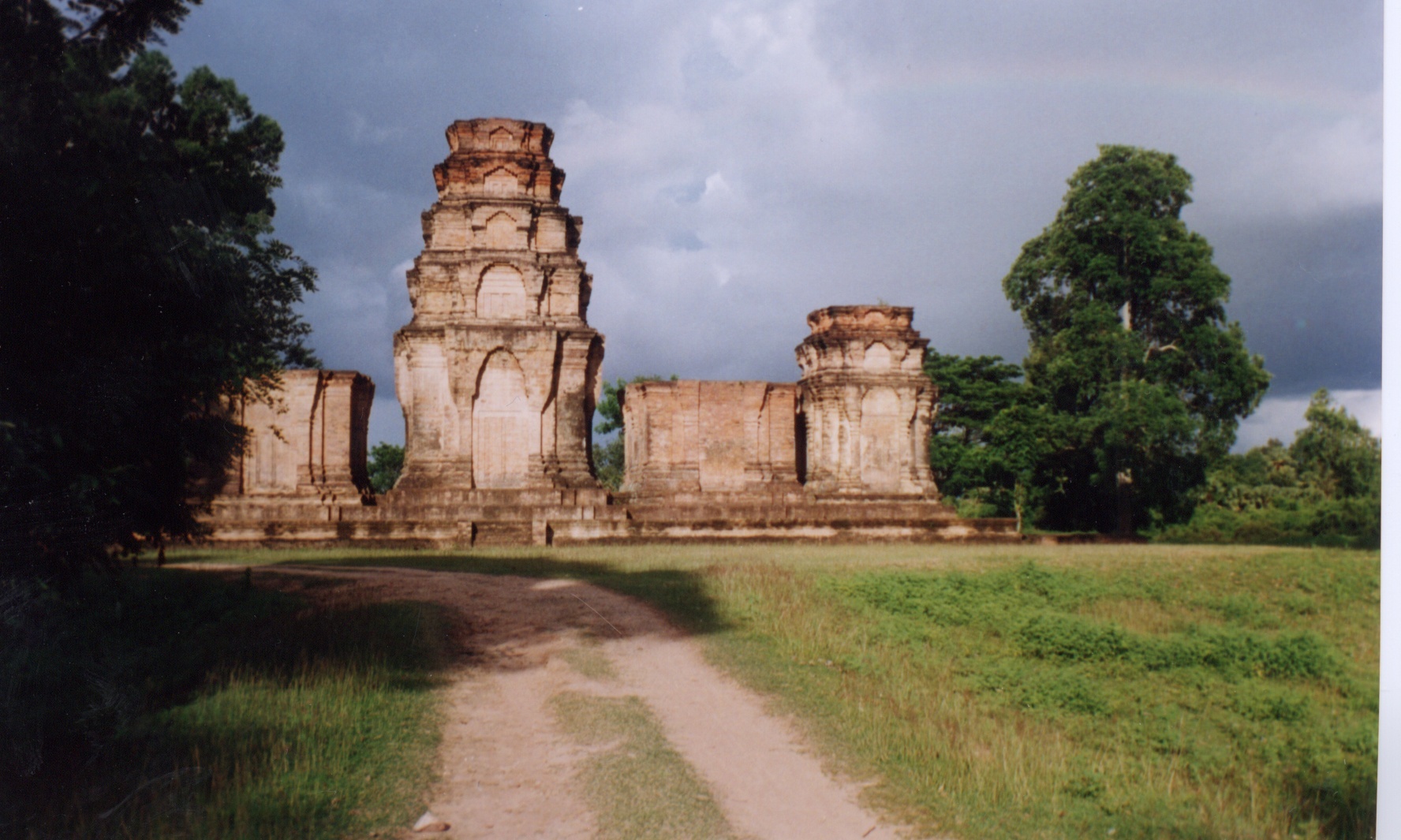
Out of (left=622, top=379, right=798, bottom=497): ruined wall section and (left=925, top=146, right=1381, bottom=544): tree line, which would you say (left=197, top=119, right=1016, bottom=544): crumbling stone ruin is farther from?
(left=925, top=146, right=1381, bottom=544): tree line

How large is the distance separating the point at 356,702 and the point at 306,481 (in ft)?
53.8

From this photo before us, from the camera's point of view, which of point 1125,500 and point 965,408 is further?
point 965,408

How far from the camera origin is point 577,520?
20.1 m

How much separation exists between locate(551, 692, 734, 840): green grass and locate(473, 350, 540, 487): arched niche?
15261 mm

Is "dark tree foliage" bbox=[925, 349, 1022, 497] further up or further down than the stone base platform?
further up

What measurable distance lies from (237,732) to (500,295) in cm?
1724

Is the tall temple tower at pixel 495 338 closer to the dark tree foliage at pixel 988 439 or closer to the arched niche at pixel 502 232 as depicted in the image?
the arched niche at pixel 502 232

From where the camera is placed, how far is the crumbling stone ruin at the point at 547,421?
2117 centimetres

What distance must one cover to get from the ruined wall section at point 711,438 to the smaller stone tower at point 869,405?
2.77ft

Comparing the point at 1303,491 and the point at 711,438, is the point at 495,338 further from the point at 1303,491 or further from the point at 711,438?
the point at 1303,491

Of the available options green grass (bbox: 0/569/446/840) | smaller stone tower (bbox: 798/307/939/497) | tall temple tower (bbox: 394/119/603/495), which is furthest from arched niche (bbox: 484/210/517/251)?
green grass (bbox: 0/569/446/840)

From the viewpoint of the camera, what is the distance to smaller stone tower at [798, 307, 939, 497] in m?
24.1

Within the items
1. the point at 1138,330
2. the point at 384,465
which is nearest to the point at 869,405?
the point at 1138,330

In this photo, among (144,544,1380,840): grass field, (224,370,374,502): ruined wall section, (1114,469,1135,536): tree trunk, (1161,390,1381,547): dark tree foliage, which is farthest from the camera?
(1114,469,1135,536): tree trunk
